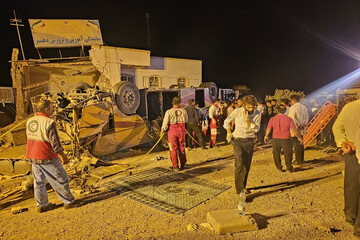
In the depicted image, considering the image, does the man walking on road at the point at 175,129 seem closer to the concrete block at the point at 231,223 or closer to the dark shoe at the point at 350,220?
the concrete block at the point at 231,223

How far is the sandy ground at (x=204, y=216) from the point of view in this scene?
3.38 m

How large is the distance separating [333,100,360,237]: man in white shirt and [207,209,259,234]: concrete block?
53.1 inches

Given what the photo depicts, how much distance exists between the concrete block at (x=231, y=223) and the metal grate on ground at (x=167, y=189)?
0.75 meters

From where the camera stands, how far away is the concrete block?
10.9 feet

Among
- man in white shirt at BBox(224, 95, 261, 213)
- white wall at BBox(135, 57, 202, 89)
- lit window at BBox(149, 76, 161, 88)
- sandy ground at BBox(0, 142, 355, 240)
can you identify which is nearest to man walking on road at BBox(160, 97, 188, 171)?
sandy ground at BBox(0, 142, 355, 240)

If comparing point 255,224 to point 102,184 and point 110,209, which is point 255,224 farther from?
point 102,184

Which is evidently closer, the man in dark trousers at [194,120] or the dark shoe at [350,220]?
the dark shoe at [350,220]

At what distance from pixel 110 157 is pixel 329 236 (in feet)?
21.6

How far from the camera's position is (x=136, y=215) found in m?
3.97

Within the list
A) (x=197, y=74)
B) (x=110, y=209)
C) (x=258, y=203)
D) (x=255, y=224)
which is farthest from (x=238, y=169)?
(x=197, y=74)

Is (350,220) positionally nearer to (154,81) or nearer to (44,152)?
(44,152)

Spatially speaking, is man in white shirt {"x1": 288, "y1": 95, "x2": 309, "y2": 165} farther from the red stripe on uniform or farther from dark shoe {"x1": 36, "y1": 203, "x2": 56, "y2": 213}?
dark shoe {"x1": 36, "y1": 203, "x2": 56, "y2": 213}

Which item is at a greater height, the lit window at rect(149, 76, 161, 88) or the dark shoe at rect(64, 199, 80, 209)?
the lit window at rect(149, 76, 161, 88)

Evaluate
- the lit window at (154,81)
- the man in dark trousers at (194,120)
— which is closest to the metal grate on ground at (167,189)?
the man in dark trousers at (194,120)
